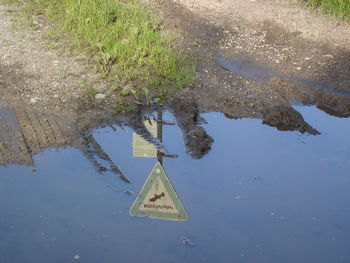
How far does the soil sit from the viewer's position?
→ 5.90m

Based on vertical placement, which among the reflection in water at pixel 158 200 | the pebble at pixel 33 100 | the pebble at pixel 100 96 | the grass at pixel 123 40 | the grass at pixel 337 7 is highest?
the grass at pixel 337 7

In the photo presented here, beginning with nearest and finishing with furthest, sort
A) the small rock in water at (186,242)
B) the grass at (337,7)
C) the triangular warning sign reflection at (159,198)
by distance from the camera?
the small rock in water at (186,242) → the triangular warning sign reflection at (159,198) → the grass at (337,7)

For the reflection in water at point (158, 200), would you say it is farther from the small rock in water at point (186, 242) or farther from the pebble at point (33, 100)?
the pebble at point (33, 100)

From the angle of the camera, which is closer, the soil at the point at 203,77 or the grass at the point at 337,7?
the soil at the point at 203,77

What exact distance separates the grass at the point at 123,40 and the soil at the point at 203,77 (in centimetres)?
19

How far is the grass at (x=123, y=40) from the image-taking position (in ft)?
22.4

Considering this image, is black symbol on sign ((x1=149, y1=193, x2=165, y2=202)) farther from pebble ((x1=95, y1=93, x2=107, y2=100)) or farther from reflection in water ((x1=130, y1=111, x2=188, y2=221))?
pebble ((x1=95, y1=93, x2=107, y2=100))

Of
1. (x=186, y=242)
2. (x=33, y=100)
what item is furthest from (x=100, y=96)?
(x=186, y=242)

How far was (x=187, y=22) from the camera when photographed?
8250 millimetres

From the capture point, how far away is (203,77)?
6.93 m

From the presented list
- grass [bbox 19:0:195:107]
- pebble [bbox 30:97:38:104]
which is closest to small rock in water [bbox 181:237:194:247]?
grass [bbox 19:0:195:107]

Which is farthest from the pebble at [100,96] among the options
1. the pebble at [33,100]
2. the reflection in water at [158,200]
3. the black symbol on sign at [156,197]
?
the black symbol on sign at [156,197]

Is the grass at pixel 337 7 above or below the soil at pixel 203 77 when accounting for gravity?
above

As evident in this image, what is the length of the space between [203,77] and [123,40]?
1168 mm
